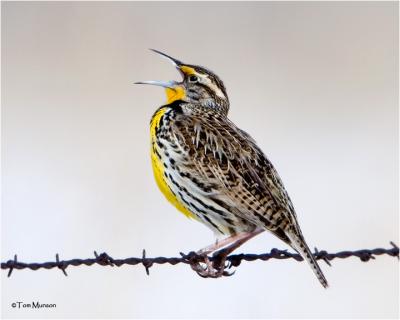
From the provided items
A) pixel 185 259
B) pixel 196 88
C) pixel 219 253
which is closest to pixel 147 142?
pixel 196 88

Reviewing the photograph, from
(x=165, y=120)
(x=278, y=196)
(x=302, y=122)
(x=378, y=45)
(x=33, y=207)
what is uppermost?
(x=378, y=45)

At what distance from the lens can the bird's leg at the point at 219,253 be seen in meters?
3.94

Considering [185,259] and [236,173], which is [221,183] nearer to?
[236,173]

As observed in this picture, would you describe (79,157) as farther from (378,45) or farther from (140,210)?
(378,45)

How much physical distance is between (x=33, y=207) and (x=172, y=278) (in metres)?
1.06

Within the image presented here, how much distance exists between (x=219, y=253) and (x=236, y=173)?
1.16 ft

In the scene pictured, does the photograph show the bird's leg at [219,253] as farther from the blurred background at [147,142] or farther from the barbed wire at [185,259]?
the blurred background at [147,142]

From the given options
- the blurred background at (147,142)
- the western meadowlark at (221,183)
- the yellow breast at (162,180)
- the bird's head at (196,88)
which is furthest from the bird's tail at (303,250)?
the blurred background at (147,142)

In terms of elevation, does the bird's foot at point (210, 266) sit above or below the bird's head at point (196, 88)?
below

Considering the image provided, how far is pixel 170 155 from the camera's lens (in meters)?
3.98

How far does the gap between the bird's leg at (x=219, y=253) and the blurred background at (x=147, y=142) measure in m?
1.29

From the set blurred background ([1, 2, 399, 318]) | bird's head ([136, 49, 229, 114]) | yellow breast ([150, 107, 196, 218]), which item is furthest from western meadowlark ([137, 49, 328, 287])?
blurred background ([1, 2, 399, 318])

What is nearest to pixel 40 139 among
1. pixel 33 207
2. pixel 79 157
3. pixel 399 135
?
pixel 79 157

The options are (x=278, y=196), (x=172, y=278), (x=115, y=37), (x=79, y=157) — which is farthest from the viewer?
(x=115, y=37)
